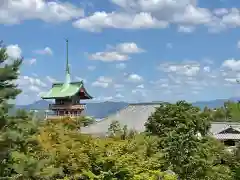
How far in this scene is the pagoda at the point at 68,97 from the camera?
6675 centimetres

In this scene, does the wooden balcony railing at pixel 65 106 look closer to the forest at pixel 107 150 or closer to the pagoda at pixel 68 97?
the pagoda at pixel 68 97

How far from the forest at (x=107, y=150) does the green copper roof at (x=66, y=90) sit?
37256 mm

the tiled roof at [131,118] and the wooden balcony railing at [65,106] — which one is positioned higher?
the wooden balcony railing at [65,106]

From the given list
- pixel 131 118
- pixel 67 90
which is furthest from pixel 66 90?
pixel 131 118

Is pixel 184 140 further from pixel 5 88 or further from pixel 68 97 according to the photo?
pixel 68 97

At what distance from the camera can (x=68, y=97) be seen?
222 ft

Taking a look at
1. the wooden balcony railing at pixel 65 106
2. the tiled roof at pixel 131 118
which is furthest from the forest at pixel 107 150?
the wooden balcony railing at pixel 65 106

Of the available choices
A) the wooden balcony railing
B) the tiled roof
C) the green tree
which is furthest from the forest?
the wooden balcony railing

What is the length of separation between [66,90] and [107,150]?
49.0m

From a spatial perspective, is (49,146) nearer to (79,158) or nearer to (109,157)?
(79,158)

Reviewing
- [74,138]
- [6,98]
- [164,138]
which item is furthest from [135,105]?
[6,98]

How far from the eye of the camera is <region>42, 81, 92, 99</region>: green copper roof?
68.5 meters

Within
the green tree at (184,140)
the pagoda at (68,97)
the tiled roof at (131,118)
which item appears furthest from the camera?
the pagoda at (68,97)

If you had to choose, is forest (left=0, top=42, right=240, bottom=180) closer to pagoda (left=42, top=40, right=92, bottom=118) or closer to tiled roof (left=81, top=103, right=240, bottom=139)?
tiled roof (left=81, top=103, right=240, bottom=139)
